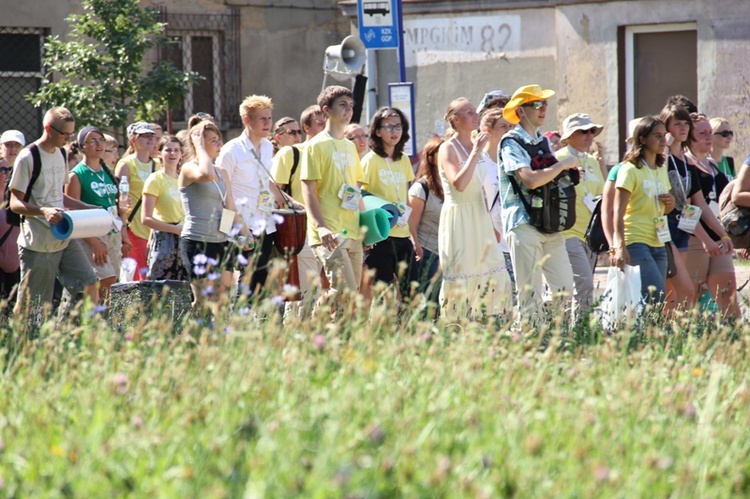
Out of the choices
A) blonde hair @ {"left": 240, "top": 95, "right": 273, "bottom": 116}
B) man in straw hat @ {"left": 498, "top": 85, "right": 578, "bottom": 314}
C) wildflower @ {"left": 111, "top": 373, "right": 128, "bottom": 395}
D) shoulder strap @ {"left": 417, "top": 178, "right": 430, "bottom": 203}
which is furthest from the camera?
shoulder strap @ {"left": 417, "top": 178, "right": 430, "bottom": 203}

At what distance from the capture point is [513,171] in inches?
325

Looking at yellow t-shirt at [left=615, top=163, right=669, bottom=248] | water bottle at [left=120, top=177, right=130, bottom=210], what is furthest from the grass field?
water bottle at [left=120, top=177, right=130, bottom=210]

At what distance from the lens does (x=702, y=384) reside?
5586 millimetres

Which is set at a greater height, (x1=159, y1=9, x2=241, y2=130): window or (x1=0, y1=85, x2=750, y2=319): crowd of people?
(x1=159, y1=9, x2=241, y2=130): window

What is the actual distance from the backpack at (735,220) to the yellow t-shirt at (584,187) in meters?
1.01

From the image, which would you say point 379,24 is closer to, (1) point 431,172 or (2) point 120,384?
(1) point 431,172

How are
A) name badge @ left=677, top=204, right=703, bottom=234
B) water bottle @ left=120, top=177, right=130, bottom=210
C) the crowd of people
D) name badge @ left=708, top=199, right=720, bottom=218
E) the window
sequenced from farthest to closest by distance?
the window < water bottle @ left=120, top=177, right=130, bottom=210 < name badge @ left=708, top=199, right=720, bottom=218 < name badge @ left=677, top=204, right=703, bottom=234 < the crowd of people

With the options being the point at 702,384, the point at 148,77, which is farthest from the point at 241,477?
the point at 148,77

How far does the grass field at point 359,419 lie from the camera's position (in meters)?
3.75

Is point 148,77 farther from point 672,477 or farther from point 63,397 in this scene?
point 672,477

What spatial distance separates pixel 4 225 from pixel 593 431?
275 inches

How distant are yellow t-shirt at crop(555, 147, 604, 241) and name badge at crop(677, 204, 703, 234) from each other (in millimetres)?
885

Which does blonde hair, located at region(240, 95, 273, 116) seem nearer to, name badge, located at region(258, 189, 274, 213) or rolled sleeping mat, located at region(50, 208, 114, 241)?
name badge, located at region(258, 189, 274, 213)

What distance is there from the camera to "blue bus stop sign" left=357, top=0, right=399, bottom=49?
508 inches
